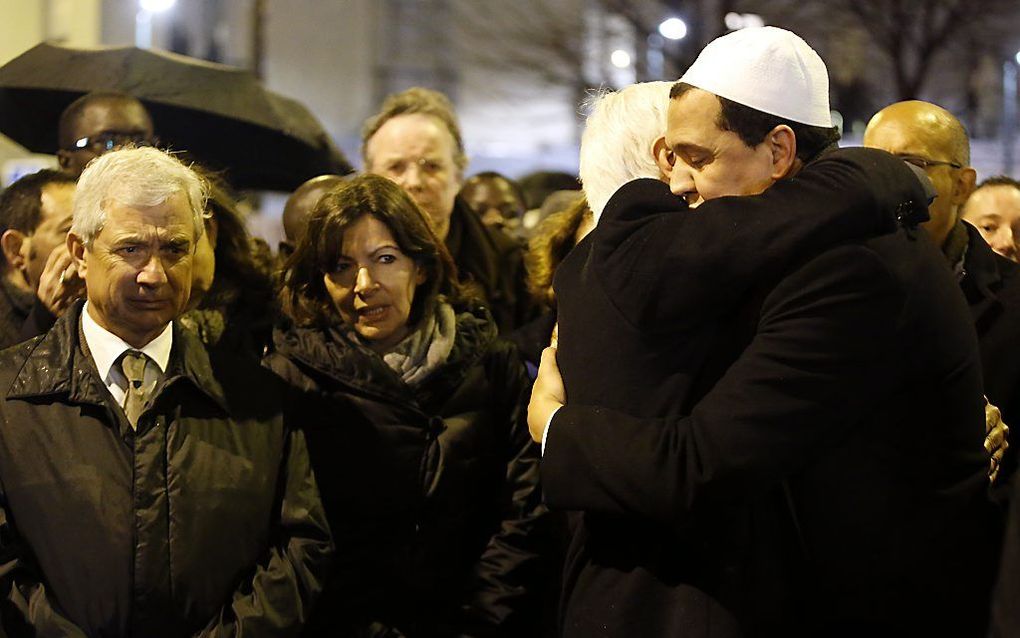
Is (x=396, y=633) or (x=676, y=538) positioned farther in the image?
(x=396, y=633)

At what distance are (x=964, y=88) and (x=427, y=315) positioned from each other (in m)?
20.3

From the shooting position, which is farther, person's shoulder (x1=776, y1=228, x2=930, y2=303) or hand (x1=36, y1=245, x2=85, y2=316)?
hand (x1=36, y1=245, x2=85, y2=316)

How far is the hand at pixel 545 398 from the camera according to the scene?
9.95 ft

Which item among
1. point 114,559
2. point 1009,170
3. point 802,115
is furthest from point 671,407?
point 1009,170

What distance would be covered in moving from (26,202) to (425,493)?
1.85 meters

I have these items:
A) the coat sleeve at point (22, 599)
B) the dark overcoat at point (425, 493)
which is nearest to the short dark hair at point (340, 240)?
the dark overcoat at point (425, 493)

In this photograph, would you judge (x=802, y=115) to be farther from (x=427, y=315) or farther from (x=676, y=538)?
(x=427, y=315)

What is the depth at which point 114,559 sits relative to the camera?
10.9ft

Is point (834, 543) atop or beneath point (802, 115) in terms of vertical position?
beneath

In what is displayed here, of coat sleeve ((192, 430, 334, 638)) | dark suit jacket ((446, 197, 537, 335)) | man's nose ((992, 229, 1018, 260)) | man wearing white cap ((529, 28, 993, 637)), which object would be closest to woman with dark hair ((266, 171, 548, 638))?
coat sleeve ((192, 430, 334, 638))

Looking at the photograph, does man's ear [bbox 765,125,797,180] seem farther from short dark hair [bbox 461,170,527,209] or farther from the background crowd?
short dark hair [bbox 461,170,527,209]

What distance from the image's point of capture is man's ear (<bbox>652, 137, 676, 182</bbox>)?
307cm

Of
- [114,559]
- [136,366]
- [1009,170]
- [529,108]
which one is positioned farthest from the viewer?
[529,108]

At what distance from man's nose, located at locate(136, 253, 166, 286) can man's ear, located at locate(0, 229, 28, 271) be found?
1245 mm
